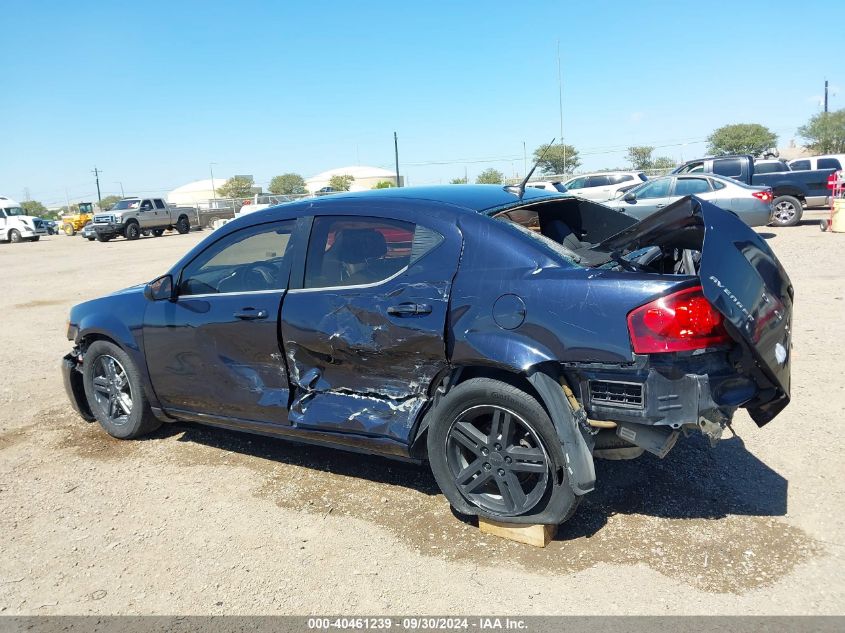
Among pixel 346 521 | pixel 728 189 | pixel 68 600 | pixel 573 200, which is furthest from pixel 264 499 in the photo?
pixel 728 189

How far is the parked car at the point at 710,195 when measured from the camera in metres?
14.4

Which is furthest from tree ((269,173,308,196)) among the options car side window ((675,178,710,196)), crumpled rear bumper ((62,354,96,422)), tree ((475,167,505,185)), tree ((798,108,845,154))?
crumpled rear bumper ((62,354,96,422))

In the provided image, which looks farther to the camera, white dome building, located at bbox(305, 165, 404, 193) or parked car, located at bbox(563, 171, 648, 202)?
white dome building, located at bbox(305, 165, 404, 193)

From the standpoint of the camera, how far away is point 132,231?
32656mm

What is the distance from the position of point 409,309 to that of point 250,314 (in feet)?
3.76

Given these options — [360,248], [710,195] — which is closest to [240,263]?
[360,248]

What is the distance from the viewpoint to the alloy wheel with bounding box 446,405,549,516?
10.5ft

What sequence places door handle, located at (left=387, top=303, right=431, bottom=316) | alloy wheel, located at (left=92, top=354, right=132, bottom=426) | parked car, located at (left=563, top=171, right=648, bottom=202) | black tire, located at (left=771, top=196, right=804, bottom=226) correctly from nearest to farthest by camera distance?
door handle, located at (left=387, top=303, right=431, bottom=316)
alloy wheel, located at (left=92, top=354, right=132, bottom=426)
black tire, located at (left=771, top=196, right=804, bottom=226)
parked car, located at (left=563, top=171, right=648, bottom=202)

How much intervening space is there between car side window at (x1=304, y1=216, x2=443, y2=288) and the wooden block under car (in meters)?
1.44

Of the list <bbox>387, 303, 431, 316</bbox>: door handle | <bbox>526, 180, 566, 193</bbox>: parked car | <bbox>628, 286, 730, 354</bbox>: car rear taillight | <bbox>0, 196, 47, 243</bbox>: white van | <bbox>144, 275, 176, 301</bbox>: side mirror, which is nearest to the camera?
<bbox>628, 286, 730, 354</bbox>: car rear taillight

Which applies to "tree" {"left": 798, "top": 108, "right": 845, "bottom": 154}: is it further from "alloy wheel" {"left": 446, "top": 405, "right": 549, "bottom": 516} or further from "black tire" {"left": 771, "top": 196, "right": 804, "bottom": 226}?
"alloy wheel" {"left": 446, "top": 405, "right": 549, "bottom": 516}

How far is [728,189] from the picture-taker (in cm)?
1470

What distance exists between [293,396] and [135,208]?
32.6 metres

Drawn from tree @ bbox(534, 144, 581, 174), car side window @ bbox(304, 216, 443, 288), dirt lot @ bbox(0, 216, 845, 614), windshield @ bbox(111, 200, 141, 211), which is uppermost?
tree @ bbox(534, 144, 581, 174)
